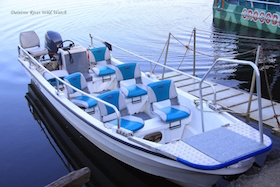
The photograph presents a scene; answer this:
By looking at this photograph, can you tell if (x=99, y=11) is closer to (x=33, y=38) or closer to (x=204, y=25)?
(x=204, y=25)

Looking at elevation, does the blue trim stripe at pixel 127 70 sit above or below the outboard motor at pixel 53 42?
below

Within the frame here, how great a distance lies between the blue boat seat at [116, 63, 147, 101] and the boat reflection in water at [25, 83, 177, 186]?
1.56 metres

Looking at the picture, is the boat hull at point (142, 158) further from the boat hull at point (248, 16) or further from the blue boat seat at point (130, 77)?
the boat hull at point (248, 16)

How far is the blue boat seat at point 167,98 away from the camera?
19.7ft

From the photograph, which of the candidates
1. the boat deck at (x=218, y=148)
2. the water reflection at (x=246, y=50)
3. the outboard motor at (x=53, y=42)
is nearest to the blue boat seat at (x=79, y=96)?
the boat deck at (x=218, y=148)

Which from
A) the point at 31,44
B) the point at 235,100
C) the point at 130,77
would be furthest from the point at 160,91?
the point at 31,44

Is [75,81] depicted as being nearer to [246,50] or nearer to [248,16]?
[246,50]

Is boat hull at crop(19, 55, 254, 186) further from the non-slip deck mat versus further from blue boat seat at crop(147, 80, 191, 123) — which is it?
blue boat seat at crop(147, 80, 191, 123)

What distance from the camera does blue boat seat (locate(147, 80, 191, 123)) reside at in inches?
237

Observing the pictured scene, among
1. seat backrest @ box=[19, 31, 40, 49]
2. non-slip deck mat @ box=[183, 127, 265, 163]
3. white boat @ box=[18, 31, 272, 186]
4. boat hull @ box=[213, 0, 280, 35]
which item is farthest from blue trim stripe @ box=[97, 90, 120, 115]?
boat hull @ box=[213, 0, 280, 35]

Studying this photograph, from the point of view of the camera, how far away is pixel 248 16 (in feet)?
58.5

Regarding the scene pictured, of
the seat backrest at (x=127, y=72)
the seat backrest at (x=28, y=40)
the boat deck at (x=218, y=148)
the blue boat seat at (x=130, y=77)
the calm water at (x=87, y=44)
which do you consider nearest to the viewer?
the boat deck at (x=218, y=148)

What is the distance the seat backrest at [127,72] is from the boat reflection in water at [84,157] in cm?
180

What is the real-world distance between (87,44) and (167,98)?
29.7 feet
